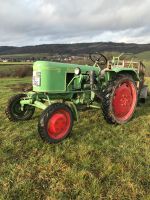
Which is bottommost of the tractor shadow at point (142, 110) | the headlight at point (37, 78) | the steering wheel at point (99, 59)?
the tractor shadow at point (142, 110)

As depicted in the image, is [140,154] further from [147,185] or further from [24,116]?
[24,116]

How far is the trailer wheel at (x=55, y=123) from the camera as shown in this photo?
5160 mm

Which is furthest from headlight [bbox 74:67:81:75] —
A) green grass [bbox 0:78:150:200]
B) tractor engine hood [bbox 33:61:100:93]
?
green grass [bbox 0:78:150:200]

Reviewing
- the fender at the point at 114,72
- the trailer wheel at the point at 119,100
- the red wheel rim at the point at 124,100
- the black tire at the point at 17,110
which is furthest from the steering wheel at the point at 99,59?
the black tire at the point at 17,110

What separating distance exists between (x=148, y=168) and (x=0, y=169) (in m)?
2.36

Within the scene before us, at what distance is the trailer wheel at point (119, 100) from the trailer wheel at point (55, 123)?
1236 millimetres

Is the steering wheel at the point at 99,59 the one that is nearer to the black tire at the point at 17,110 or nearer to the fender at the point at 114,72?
the fender at the point at 114,72

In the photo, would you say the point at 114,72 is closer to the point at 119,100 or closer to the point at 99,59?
the point at 99,59

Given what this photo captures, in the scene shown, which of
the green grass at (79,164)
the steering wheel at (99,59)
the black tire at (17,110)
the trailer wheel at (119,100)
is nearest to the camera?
the green grass at (79,164)

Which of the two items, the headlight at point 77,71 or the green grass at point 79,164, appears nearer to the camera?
the green grass at point 79,164

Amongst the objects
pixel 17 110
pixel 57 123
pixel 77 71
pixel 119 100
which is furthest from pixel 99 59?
pixel 57 123

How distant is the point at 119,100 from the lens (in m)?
6.89

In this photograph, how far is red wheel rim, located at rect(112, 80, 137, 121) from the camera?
22.4 ft

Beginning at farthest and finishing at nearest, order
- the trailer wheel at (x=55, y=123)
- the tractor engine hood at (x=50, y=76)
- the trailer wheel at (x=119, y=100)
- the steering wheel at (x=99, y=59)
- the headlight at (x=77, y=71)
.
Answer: the steering wheel at (x=99, y=59)
the trailer wheel at (x=119, y=100)
the headlight at (x=77, y=71)
the tractor engine hood at (x=50, y=76)
the trailer wheel at (x=55, y=123)
